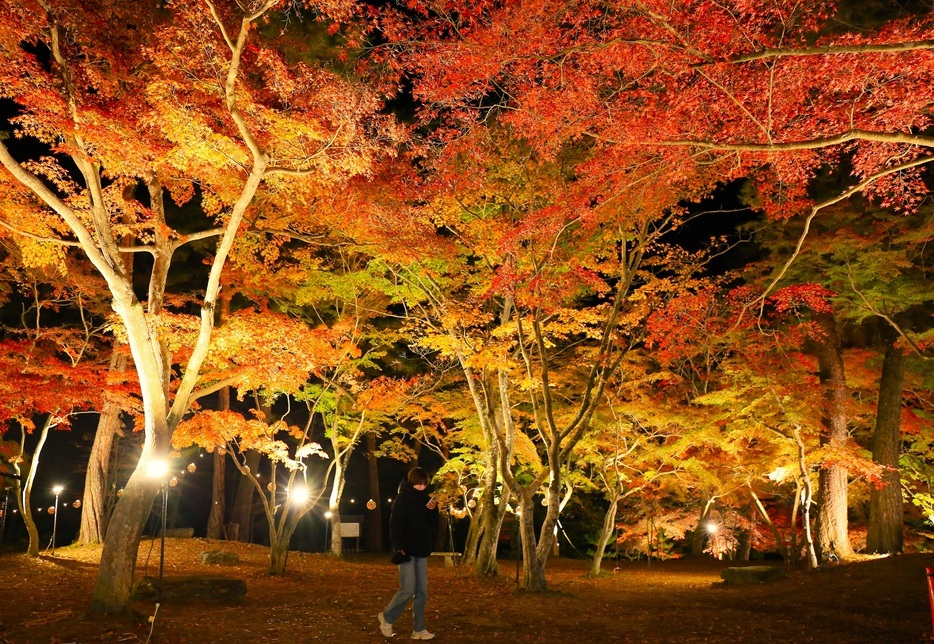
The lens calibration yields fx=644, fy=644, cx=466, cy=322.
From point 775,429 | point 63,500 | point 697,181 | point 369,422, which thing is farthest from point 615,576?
point 63,500

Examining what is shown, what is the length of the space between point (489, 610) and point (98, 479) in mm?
11449

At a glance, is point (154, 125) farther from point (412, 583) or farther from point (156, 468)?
point (412, 583)

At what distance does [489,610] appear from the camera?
8586 mm

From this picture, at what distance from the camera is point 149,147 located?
7961 mm

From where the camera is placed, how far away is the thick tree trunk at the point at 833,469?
49.7ft

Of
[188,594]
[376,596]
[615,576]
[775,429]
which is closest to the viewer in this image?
[188,594]

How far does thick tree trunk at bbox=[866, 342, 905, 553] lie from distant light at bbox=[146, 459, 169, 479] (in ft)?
46.7

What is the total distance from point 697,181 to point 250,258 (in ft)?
26.3

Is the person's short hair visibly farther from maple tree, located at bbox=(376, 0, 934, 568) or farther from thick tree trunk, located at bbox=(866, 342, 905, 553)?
thick tree trunk, located at bbox=(866, 342, 905, 553)

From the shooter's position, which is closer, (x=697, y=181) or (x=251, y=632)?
(x=251, y=632)

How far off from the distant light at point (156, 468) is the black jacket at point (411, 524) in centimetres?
308

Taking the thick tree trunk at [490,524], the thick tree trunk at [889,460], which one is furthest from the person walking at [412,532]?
the thick tree trunk at [889,460]

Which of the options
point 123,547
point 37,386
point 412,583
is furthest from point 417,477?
point 37,386

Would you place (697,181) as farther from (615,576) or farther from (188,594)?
(615,576)
